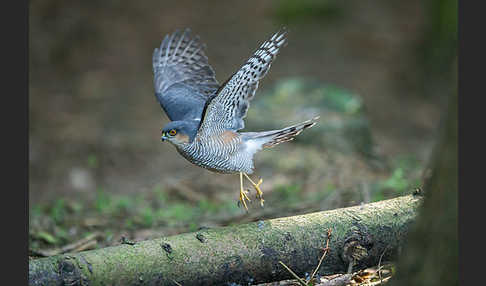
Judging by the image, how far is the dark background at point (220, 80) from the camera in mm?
6180

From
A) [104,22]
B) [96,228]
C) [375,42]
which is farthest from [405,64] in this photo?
[96,228]

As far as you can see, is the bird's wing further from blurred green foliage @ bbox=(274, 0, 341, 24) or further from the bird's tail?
blurred green foliage @ bbox=(274, 0, 341, 24)

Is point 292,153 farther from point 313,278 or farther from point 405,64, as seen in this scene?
point 405,64

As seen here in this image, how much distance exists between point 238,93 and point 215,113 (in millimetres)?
238

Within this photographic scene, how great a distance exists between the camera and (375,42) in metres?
13.4

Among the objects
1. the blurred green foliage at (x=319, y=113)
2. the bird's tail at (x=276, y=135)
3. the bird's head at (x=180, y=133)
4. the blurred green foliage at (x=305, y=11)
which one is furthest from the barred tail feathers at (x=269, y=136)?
the blurred green foliage at (x=305, y=11)

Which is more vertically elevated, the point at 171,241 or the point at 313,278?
the point at 171,241

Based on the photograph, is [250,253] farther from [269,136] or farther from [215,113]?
[269,136]

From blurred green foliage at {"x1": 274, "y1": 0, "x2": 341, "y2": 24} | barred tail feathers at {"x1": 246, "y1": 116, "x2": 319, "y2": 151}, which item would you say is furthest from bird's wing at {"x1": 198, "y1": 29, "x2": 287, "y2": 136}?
blurred green foliage at {"x1": 274, "y1": 0, "x2": 341, "y2": 24}

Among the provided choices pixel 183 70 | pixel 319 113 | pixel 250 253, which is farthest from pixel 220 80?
pixel 250 253

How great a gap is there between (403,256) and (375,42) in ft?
37.3

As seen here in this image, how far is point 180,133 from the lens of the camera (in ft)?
14.3

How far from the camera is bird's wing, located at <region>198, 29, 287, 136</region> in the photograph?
4047 mm

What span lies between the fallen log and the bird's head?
97cm
